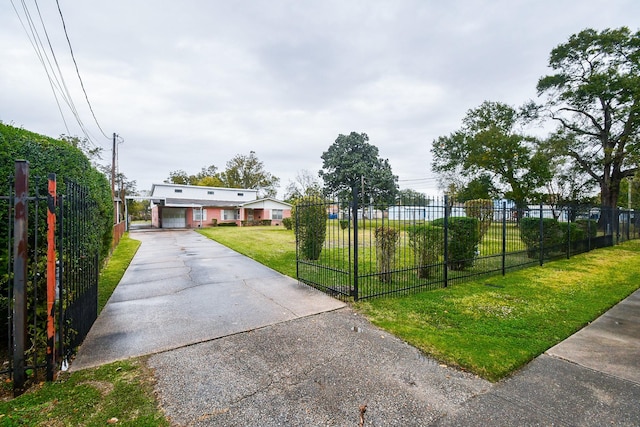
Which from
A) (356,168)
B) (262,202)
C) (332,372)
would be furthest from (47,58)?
(356,168)

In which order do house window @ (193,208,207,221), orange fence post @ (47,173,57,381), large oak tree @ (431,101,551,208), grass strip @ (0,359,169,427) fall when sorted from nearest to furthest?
grass strip @ (0,359,169,427), orange fence post @ (47,173,57,381), large oak tree @ (431,101,551,208), house window @ (193,208,207,221)

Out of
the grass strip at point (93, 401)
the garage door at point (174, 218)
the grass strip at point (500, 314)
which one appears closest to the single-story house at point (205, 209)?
the garage door at point (174, 218)

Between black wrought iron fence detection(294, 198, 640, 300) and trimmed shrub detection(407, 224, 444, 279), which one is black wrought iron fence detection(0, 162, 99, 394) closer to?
black wrought iron fence detection(294, 198, 640, 300)

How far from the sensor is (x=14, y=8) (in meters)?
5.21

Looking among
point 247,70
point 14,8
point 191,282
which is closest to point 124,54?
point 14,8

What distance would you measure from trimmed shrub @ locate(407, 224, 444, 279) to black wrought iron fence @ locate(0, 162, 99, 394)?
19.8 feet

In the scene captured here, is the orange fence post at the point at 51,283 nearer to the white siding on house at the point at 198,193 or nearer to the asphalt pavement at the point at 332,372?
the asphalt pavement at the point at 332,372

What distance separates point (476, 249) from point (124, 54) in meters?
11.7

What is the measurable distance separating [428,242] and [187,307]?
212 inches

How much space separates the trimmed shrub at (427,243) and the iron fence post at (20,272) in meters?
6.27

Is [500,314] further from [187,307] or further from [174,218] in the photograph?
[174,218]

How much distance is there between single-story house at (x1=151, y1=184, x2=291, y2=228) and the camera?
1144 inches

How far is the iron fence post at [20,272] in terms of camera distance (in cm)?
246

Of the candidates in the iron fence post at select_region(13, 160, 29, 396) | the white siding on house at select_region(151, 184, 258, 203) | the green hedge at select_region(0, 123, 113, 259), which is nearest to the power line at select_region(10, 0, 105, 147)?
the green hedge at select_region(0, 123, 113, 259)
